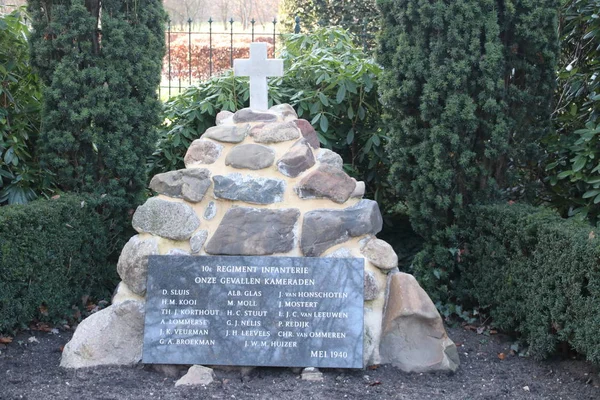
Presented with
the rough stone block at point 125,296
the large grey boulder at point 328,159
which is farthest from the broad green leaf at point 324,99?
the rough stone block at point 125,296

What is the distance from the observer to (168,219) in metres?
4.32

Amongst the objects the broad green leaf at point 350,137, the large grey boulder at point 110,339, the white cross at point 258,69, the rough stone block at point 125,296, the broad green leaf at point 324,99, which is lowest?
the large grey boulder at point 110,339

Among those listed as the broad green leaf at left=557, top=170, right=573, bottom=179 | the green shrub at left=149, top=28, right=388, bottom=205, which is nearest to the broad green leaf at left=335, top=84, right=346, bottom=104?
the green shrub at left=149, top=28, right=388, bottom=205

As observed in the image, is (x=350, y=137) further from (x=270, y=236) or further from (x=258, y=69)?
(x=270, y=236)

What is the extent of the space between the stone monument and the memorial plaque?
0.27 ft

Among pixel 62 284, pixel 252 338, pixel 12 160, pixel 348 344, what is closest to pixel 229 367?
pixel 252 338

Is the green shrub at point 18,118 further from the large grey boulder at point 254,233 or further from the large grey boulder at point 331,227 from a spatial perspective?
the large grey boulder at point 331,227

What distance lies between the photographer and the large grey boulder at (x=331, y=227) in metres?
4.27

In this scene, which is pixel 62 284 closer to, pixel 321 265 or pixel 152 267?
pixel 152 267

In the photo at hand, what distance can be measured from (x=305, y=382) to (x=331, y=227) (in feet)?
2.84

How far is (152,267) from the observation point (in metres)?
4.25

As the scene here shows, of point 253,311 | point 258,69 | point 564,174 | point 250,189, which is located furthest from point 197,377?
point 564,174

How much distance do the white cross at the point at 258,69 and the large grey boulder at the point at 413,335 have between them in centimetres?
147

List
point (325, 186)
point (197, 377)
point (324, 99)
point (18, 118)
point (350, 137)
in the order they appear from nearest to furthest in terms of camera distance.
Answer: point (197, 377) → point (325, 186) → point (18, 118) → point (324, 99) → point (350, 137)
